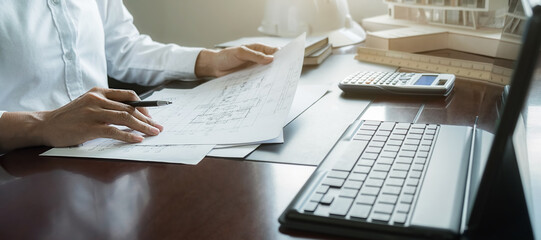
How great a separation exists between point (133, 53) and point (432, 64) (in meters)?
0.73

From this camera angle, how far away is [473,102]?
92cm

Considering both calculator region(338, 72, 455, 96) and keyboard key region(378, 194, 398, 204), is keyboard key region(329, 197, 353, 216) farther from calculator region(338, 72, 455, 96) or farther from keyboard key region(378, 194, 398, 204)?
calculator region(338, 72, 455, 96)

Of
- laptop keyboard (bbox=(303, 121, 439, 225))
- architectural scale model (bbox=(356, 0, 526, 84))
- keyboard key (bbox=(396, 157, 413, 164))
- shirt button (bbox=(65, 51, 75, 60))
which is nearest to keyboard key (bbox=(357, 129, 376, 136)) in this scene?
laptop keyboard (bbox=(303, 121, 439, 225))

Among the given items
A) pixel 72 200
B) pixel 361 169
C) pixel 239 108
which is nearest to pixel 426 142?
pixel 361 169

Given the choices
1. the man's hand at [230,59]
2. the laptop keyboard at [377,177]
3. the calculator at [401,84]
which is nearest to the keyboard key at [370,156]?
the laptop keyboard at [377,177]

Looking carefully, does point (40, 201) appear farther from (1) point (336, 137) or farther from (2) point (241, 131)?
(1) point (336, 137)

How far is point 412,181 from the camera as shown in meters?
0.57

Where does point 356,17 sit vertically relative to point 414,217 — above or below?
below

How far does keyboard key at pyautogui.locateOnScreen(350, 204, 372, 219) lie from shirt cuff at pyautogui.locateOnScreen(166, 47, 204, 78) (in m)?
0.77

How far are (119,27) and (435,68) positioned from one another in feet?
2.62

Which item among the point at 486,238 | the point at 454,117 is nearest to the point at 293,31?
the point at 454,117

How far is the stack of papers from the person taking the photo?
78 centimetres

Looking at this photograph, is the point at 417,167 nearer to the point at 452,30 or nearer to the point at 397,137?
the point at 397,137

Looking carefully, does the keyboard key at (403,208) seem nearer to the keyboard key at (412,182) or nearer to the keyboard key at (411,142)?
the keyboard key at (412,182)
